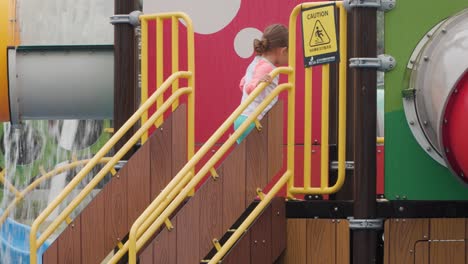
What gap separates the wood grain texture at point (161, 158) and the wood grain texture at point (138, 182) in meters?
0.03

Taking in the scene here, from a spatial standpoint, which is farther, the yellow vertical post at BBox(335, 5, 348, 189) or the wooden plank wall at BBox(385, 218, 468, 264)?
the yellow vertical post at BBox(335, 5, 348, 189)

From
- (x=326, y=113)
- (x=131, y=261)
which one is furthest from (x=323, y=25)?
(x=131, y=261)

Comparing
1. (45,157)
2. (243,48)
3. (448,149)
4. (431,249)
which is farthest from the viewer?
(45,157)

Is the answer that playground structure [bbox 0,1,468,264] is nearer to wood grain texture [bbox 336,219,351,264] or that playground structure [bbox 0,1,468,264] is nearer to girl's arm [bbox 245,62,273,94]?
wood grain texture [bbox 336,219,351,264]

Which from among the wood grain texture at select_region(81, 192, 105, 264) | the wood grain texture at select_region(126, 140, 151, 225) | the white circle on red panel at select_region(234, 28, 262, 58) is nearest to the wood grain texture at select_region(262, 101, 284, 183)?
the wood grain texture at select_region(126, 140, 151, 225)

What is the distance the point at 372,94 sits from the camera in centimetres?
682

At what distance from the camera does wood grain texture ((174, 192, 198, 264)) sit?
693 centimetres

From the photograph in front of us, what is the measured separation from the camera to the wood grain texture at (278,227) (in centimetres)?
714

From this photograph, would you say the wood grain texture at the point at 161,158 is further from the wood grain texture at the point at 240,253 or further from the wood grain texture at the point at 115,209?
the wood grain texture at the point at 240,253

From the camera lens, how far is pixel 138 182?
24.9ft

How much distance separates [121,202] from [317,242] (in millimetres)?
1271

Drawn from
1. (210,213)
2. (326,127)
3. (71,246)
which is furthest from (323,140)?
(71,246)

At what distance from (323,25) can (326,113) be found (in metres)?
0.53

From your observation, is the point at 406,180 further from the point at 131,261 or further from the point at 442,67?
the point at 131,261
